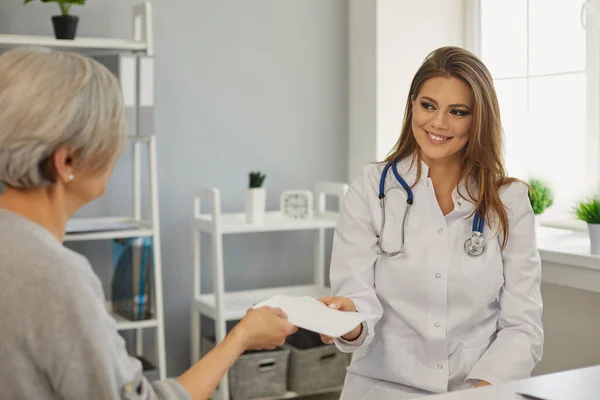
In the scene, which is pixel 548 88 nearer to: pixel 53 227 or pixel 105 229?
pixel 105 229

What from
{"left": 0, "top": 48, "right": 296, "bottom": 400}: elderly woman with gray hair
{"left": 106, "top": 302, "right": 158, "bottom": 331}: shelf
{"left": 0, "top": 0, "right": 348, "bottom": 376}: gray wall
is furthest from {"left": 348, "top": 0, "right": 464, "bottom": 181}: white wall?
{"left": 0, "top": 48, "right": 296, "bottom": 400}: elderly woman with gray hair

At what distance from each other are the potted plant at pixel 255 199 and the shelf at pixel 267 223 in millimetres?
32

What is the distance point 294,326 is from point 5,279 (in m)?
0.67

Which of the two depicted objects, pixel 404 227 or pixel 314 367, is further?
pixel 314 367

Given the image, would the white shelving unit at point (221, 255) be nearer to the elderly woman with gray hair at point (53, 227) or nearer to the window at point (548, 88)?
the window at point (548, 88)

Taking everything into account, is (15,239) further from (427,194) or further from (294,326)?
(427,194)

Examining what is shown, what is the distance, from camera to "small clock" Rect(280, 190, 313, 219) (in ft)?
11.2

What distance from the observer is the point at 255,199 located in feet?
10.7

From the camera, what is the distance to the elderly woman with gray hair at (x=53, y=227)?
111 centimetres

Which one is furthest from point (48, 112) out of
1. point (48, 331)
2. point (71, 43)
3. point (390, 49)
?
point (390, 49)

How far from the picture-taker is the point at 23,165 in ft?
3.81

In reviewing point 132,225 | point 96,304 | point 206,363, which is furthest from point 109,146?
point 132,225

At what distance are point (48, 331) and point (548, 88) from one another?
8.47 ft

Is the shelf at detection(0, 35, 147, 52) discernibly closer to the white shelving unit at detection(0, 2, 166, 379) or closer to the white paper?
the white shelving unit at detection(0, 2, 166, 379)
